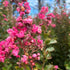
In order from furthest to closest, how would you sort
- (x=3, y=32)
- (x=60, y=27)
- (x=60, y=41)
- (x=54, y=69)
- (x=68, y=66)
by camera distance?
(x=60, y=27)
(x=60, y=41)
(x=3, y=32)
(x=68, y=66)
(x=54, y=69)

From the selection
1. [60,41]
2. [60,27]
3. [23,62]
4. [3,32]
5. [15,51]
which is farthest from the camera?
[60,27]

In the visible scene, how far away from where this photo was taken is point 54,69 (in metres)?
1.19

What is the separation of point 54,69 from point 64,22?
5.60ft

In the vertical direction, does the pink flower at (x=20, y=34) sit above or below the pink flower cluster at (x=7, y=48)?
above

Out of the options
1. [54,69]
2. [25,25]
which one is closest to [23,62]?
[25,25]

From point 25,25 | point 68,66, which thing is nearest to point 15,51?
point 25,25

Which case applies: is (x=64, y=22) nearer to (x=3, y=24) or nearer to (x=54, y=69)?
(x=3, y=24)

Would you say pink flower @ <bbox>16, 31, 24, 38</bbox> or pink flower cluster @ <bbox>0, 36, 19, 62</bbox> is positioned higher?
pink flower @ <bbox>16, 31, 24, 38</bbox>

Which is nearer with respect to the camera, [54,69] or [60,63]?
[54,69]

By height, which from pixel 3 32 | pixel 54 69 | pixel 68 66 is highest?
pixel 3 32

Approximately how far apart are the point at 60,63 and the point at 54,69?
918 mm

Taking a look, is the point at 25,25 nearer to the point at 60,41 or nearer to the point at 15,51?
the point at 15,51

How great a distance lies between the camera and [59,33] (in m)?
2.41

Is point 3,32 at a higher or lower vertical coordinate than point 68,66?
higher
